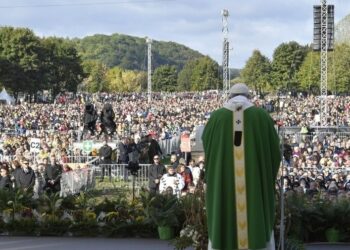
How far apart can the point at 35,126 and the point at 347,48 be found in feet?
182

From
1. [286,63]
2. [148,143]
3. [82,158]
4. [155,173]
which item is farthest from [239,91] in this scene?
[286,63]

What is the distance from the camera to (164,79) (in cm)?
13800

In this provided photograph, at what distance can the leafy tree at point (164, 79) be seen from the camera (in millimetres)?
137375

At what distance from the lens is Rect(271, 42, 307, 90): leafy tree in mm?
107119

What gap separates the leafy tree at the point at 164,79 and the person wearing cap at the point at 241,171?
13148 cm

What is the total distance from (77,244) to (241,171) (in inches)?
229

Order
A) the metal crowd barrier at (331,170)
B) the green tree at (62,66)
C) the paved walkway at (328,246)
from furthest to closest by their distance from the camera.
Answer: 1. the green tree at (62,66)
2. the metal crowd barrier at (331,170)
3. the paved walkway at (328,246)

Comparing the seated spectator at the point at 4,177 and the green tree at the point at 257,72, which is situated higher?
the green tree at the point at 257,72

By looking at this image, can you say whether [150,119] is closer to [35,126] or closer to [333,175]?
[35,126]

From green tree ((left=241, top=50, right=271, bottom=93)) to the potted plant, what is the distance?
97.1 metres

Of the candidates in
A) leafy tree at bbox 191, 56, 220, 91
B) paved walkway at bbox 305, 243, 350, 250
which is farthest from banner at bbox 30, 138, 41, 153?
leafy tree at bbox 191, 56, 220, 91

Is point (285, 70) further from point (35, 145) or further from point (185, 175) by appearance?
point (185, 175)

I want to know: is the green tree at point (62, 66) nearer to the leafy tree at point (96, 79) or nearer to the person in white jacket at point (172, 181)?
the leafy tree at point (96, 79)

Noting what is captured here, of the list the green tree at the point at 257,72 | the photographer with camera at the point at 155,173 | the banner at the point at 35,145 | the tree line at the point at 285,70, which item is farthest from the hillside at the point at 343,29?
the photographer with camera at the point at 155,173
